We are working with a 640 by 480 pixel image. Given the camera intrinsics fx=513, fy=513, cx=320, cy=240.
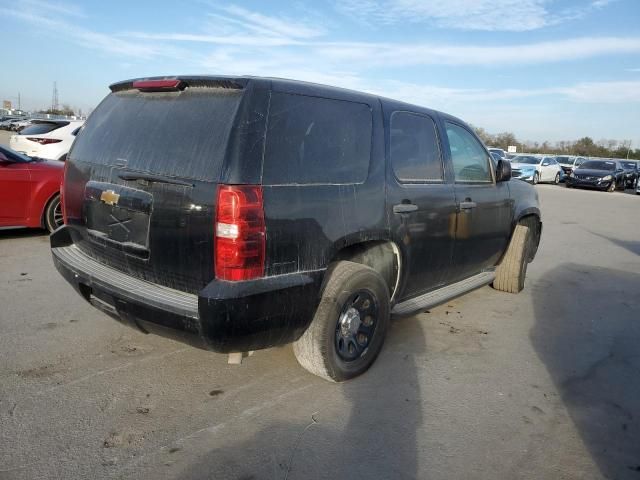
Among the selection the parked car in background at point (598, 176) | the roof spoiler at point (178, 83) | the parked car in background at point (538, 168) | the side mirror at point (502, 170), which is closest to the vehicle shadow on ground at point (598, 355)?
the side mirror at point (502, 170)

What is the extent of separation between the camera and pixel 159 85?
10.4 ft

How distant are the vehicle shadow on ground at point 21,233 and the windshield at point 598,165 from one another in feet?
88.4

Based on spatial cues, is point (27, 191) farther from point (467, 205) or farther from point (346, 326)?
point (467, 205)

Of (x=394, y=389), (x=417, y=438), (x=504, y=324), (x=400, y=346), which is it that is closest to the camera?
(x=417, y=438)

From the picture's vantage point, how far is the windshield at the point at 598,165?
27.0m

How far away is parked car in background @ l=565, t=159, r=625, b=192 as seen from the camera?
26.0 m

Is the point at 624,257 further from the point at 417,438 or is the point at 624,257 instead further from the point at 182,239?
the point at 182,239

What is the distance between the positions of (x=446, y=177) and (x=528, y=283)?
3049 millimetres

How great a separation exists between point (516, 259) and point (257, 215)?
4056 millimetres

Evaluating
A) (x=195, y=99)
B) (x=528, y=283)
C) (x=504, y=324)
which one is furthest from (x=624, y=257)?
(x=195, y=99)

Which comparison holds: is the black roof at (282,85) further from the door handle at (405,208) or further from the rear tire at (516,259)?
the rear tire at (516,259)

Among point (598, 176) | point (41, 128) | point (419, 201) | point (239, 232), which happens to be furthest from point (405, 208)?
point (598, 176)

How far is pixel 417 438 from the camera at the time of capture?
9.62 ft

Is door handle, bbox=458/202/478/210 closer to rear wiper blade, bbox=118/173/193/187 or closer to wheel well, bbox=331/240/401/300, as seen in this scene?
wheel well, bbox=331/240/401/300
